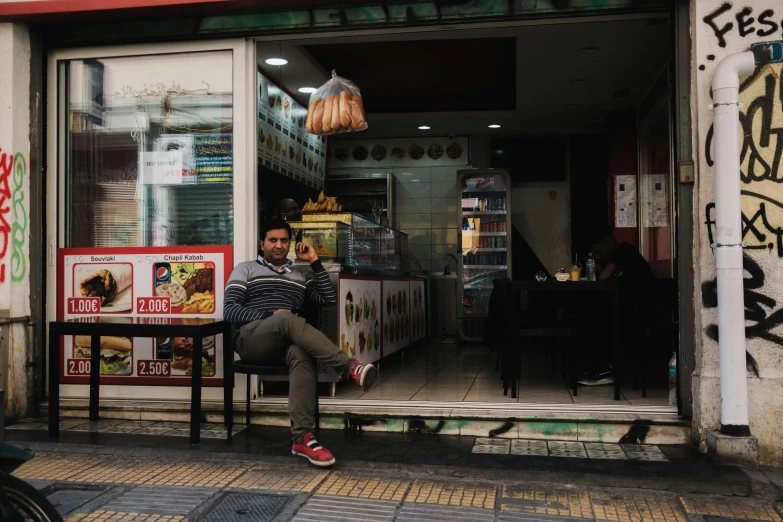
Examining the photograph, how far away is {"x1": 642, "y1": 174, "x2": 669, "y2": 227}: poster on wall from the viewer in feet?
26.6

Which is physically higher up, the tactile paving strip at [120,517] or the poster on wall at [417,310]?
the poster on wall at [417,310]

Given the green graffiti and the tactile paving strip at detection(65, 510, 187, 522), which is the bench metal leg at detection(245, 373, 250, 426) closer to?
the tactile paving strip at detection(65, 510, 187, 522)

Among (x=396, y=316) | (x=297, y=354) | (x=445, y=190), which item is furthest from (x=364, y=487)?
(x=445, y=190)

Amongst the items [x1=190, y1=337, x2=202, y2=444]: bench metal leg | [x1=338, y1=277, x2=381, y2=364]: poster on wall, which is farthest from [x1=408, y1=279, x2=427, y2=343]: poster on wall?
[x1=190, y1=337, x2=202, y2=444]: bench metal leg

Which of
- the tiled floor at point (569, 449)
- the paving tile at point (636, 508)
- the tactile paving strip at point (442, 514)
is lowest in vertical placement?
the paving tile at point (636, 508)

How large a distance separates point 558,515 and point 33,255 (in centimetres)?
417

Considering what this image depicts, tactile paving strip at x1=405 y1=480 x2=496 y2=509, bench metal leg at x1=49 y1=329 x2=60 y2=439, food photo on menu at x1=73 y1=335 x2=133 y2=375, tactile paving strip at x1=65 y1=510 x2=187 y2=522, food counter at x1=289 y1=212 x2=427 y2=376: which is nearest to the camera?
tactile paving strip at x1=65 y1=510 x2=187 y2=522

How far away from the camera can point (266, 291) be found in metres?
4.74

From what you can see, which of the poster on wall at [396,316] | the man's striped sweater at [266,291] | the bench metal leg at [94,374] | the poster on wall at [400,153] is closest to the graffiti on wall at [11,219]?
the bench metal leg at [94,374]

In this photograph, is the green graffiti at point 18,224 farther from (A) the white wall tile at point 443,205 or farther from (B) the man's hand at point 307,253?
(A) the white wall tile at point 443,205

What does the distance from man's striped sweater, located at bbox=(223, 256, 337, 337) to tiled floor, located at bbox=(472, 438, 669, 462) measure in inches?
56.3

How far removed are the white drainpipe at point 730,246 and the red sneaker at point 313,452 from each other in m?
2.25

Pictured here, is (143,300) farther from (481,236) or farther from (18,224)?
(481,236)

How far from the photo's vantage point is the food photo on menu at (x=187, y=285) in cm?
531
